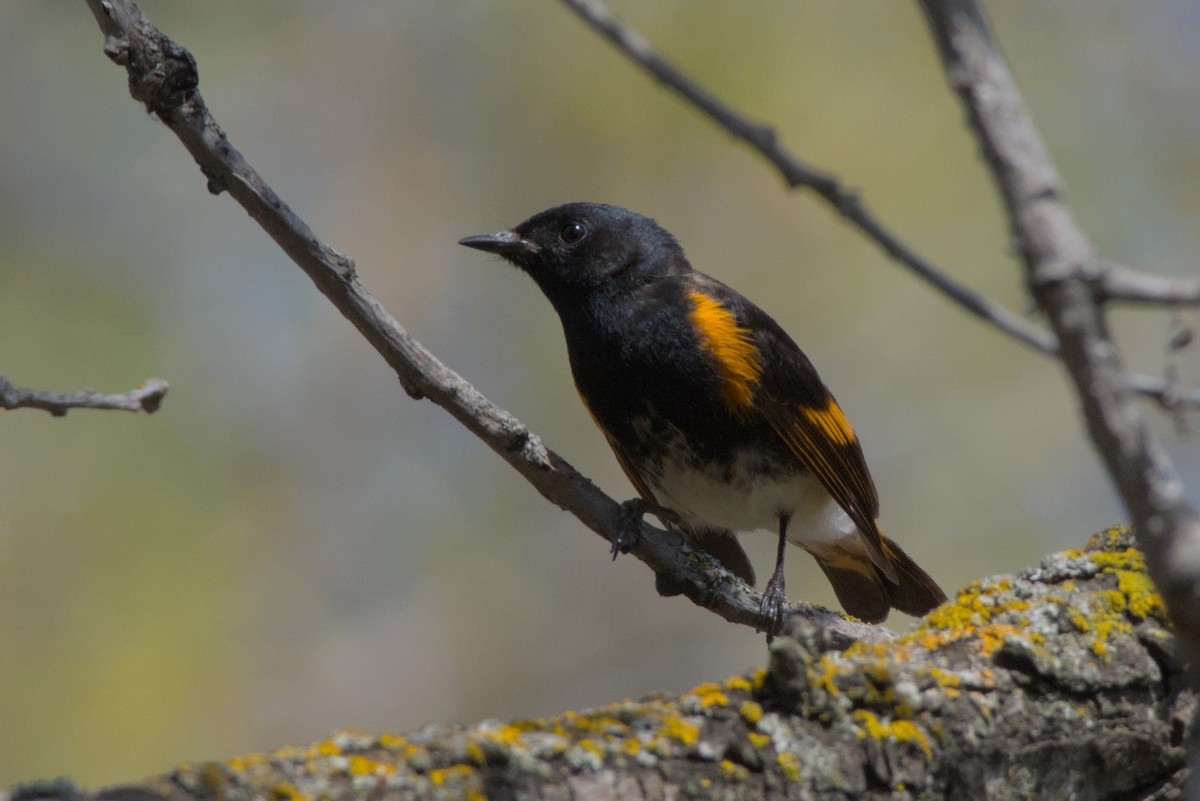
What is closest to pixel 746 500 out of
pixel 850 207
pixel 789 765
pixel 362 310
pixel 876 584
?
pixel 876 584

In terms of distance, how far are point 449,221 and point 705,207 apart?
1706 mm

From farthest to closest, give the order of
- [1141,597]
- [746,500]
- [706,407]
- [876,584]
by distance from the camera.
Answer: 1. [876,584]
2. [746,500]
3. [706,407]
4. [1141,597]

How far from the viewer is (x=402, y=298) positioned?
25.2ft

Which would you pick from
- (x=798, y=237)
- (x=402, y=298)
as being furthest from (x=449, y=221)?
(x=798, y=237)

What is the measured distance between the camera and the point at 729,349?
154 inches

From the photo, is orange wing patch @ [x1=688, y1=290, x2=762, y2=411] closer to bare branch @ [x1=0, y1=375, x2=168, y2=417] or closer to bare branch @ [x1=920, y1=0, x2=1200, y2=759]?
bare branch @ [x1=0, y1=375, x2=168, y2=417]

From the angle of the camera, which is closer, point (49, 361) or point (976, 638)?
point (976, 638)

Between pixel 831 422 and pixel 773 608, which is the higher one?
pixel 831 422

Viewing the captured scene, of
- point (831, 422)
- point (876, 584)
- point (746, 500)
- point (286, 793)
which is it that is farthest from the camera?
point (876, 584)

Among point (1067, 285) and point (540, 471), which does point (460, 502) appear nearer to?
point (540, 471)

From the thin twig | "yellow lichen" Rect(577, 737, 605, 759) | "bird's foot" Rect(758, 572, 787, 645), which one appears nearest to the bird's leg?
"bird's foot" Rect(758, 572, 787, 645)

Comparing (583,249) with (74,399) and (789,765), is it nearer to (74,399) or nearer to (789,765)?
(74,399)

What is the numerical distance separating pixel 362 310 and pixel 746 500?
6.36 feet

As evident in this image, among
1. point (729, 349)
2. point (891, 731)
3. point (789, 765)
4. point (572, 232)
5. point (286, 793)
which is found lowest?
point (286, 793)
